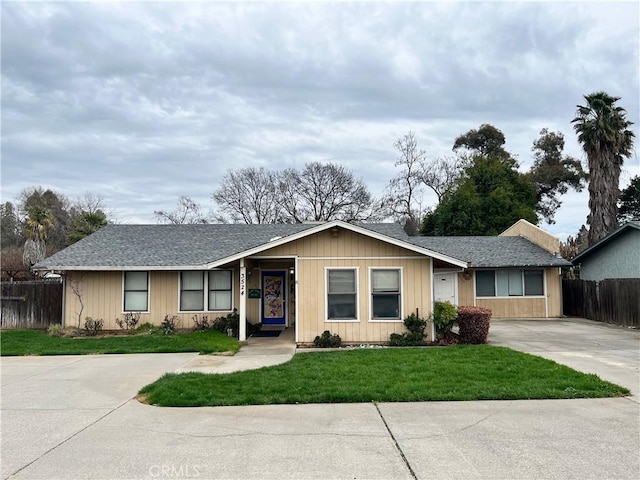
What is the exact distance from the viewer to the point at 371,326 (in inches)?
516

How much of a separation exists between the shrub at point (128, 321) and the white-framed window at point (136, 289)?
363mm

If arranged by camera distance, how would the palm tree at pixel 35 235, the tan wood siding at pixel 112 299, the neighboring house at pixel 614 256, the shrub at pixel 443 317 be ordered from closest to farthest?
the shrub at pixel 443 317, the tan wood siding at pixel 112 299, the neighboring house at pixel 614 256, the palm tree at pixel 35 235

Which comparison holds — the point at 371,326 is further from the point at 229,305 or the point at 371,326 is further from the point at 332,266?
the point at 229,305

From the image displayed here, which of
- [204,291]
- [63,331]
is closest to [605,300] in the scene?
[204,291]

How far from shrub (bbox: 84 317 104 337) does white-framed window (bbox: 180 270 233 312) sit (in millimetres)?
2748

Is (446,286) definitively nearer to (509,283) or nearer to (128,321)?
(509,283)

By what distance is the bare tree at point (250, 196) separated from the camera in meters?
39.6

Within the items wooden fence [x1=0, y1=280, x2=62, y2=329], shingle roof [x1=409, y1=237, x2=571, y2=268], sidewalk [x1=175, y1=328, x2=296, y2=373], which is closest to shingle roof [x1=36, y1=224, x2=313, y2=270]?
wooden fence [x1=0, y1=280, x2=62, y2=329]

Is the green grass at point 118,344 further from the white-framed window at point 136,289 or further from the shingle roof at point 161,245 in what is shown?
the shingle roof at point 161,245

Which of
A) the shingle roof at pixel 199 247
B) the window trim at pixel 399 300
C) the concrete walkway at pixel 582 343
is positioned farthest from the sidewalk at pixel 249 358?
the concrete walkway at pixel 582 343

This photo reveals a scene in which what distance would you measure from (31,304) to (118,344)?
622 centimetres

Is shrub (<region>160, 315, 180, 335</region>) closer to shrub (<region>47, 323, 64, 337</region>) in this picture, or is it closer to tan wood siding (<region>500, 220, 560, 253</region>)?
shrub (<region>47, 323, 64, 337</region>)

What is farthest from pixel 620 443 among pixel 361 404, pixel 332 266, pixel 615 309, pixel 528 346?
pixel 615 309

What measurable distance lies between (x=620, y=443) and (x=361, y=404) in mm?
3282
